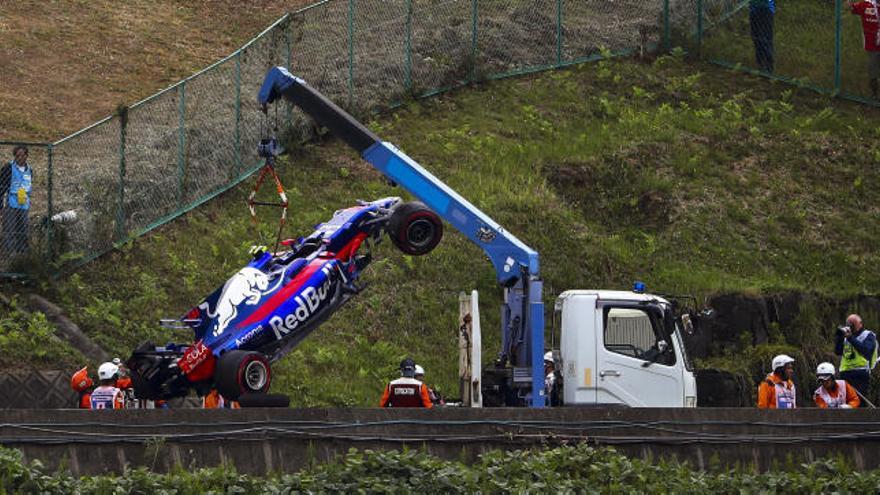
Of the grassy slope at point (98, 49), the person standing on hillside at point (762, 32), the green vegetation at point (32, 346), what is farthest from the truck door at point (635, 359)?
the person standing on hillside at point (762, 32)

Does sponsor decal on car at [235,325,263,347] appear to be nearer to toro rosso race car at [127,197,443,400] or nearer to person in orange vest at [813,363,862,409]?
toro rosso race car at [127,197,443,400]

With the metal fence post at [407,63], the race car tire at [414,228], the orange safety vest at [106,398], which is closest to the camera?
the race car tire at [414,228]

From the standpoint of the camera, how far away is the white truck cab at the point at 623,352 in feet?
63.5

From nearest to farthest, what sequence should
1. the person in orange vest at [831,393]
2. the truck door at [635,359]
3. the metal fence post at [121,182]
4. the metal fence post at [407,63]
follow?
the truck door at [635,359]
the person in orange vest at [831,393]
the metal fence post at [121,182]
the metal fence post at [407,63]

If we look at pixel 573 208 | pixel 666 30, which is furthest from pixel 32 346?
pixel 666 30

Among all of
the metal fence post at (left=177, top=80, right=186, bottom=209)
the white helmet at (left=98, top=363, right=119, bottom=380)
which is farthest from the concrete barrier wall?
the metal fence post at (left=177, top=80, right=186, bottom=209)

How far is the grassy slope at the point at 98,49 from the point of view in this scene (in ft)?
107

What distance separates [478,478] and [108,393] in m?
7.50

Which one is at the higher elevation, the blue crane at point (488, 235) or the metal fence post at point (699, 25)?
the metal fence post at point (699, 25)

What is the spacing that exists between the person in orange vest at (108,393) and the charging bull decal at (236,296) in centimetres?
181

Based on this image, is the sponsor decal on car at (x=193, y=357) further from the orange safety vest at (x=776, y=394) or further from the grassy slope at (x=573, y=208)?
the orange safety vest at (x=776, y=394)

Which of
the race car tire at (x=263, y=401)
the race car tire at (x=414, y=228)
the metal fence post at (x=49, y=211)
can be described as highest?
the metal fence post at (x=49, y=211)

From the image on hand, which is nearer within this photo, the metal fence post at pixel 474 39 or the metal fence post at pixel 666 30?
the metal fence post at pixel 474 39

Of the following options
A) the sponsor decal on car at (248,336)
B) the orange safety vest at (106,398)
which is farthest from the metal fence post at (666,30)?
the sponsor decal on car at (248,336)
